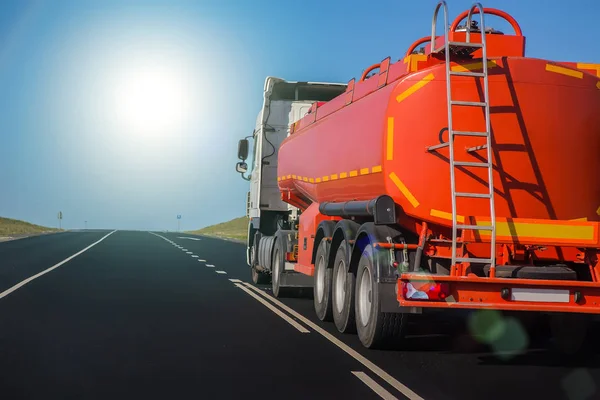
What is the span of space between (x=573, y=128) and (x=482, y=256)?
1676 mm

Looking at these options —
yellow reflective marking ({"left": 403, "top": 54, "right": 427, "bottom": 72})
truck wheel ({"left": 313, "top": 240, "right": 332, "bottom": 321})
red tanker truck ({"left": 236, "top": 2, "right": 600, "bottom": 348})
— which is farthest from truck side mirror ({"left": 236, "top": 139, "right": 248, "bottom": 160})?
yellow reflective marking ({"left": 403, "top": 54, "right": 427, "bottom": 72})

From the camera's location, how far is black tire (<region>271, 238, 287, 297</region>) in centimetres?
1642

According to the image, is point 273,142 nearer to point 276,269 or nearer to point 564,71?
point 276,269

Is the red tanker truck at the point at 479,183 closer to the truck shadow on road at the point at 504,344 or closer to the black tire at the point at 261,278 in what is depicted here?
the truck shadow on road at the point at 504,344

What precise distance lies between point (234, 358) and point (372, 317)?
1.60 m

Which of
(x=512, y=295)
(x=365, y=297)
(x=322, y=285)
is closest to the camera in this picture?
(x=512, y=295)

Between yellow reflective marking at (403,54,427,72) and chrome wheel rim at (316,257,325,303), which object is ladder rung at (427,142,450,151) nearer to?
yellow reflective marking at (403,54,427,72)

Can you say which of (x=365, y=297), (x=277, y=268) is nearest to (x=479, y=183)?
(x=365, y=297)

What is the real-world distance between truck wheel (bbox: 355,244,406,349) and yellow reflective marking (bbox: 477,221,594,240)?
1.35 meters

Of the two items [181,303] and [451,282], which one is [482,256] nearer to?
[451,282]

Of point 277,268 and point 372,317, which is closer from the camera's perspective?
point 372,317

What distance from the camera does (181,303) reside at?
49.8 feet

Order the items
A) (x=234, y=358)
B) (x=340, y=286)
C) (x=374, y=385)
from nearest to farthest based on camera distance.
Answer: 1. (x=374, y=385)
2. (x=234, y=358)
3. (x=340, y=286)

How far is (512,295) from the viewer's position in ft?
29.4
